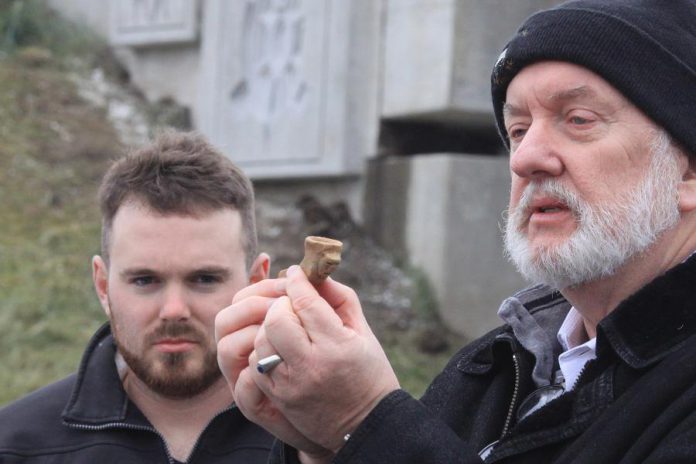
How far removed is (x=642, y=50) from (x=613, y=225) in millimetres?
293

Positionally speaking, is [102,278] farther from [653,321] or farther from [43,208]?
[43,208]

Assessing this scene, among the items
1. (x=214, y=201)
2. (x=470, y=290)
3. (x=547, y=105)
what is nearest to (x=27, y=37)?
(x=470, y=290)

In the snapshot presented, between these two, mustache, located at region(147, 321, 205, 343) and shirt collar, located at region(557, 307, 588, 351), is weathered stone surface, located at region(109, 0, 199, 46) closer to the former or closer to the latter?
mustache, located at region(147, 321, 205, 343)

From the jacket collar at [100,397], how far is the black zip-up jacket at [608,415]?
864mm

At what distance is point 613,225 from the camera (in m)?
1.96

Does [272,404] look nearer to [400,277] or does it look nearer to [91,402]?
[91,402]

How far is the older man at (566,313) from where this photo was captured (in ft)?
5.77

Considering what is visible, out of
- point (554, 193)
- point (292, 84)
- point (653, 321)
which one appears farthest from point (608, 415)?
point (292, 84)

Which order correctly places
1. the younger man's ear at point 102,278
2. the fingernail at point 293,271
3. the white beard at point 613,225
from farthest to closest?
the younger man's ear at point 102,278 → the white beard at point 613,225 → the fingernail at point 293,271

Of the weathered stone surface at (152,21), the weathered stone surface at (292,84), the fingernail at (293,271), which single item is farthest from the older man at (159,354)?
the weathered stone surface at (152,21)

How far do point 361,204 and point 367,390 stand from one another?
493 cm

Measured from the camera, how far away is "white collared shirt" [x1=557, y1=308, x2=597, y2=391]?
2020mm

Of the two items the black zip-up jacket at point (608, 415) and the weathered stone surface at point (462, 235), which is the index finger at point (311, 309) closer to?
the black zip-up jacket at point (608, 415)

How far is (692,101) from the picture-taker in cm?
195
